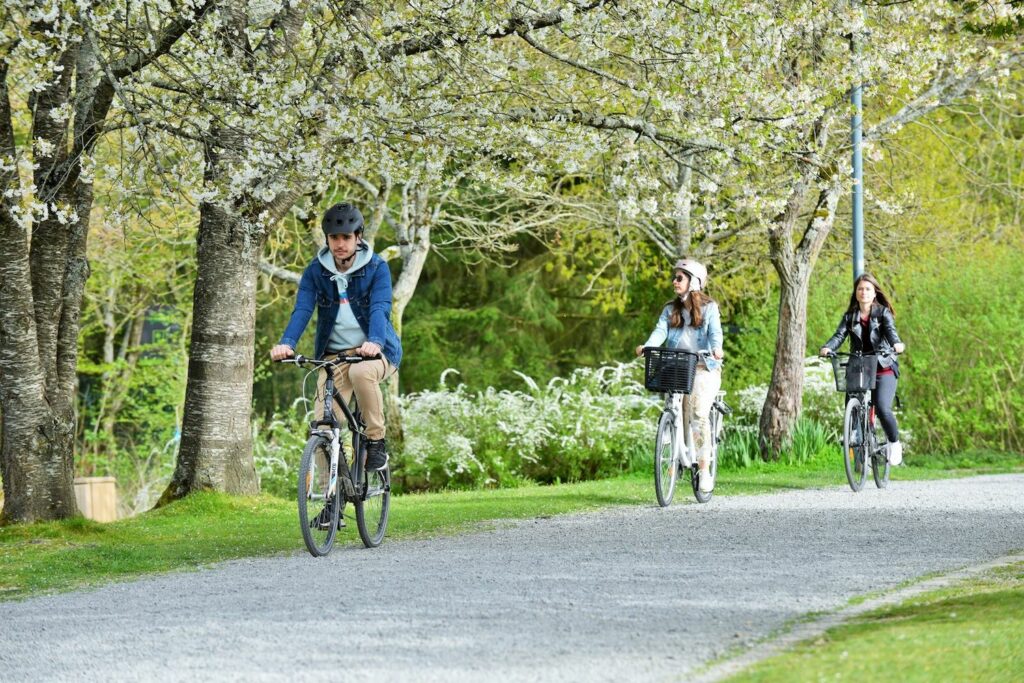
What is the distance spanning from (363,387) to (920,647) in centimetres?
438

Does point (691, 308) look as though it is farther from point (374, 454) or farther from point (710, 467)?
point (374, 454)

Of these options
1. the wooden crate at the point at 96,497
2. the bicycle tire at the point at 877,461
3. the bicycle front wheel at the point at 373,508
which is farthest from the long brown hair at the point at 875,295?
the wooden crate at the point at 96,497

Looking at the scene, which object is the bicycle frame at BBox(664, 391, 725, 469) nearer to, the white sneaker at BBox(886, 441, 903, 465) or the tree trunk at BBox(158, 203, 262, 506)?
the white sneaker at BBox(886, 441, 903, 465)

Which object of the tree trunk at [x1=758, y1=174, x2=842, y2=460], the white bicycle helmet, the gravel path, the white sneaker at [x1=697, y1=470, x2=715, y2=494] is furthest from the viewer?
the tree trunk at [x1=758, y1=174, x2=842, y2=460]

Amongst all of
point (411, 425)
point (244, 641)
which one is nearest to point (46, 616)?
point (244, 641)

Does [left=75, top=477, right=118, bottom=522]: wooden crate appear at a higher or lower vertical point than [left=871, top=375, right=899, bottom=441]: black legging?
lower

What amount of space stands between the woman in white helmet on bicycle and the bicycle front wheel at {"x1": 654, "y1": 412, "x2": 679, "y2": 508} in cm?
27

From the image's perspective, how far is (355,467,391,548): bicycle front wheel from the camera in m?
9.55

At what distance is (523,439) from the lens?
64.9 feet

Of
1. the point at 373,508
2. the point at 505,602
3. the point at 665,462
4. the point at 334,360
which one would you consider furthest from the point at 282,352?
the point at 665,462

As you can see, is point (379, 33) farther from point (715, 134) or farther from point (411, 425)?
point (411, 425)

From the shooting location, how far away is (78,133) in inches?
452

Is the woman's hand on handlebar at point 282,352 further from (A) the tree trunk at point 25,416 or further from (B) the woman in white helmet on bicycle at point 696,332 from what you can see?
(B) the woman in white helmet on bicycle at point 696,332

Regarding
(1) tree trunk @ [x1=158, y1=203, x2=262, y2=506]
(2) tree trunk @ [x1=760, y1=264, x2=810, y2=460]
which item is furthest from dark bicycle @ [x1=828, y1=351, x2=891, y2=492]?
(1) tree trunk @ [x1=158, y1=203, x2=262, y2=506]
